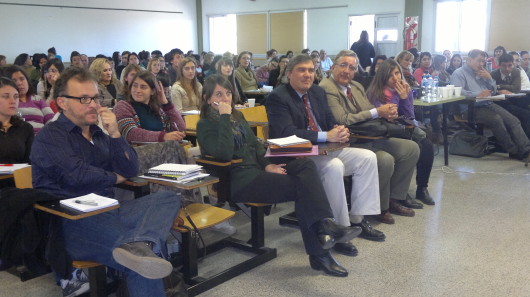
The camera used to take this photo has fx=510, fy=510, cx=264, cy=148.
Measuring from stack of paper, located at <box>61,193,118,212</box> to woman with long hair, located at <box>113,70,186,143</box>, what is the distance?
1.24 m

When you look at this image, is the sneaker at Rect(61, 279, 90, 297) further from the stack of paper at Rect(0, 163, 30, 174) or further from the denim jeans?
the stack of paper at Rect(0, 163, 30, 174)

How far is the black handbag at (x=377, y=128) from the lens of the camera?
12.0ft

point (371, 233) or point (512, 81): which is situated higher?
point (512, 81)

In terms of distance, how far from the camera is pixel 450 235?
11.2ft

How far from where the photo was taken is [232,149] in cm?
288

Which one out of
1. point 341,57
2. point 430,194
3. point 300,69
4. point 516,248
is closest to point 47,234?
point 300,69

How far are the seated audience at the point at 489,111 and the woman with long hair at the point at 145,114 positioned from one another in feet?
11.9

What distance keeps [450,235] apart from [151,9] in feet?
41.7

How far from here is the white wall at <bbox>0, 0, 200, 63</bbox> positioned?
38.0 ft

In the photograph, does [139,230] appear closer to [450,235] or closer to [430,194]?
[450,235]

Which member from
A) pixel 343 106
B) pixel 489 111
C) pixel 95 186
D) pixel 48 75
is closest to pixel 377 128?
pixel 343 106

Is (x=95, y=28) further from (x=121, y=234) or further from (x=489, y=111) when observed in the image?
(x=121, y=234)

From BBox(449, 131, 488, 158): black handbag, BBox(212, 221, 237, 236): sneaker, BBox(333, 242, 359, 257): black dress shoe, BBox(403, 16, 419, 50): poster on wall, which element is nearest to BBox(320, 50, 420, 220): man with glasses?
BBox(333, 242, 359, 257): black dress shoe

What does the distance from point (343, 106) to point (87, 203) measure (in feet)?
7.31
